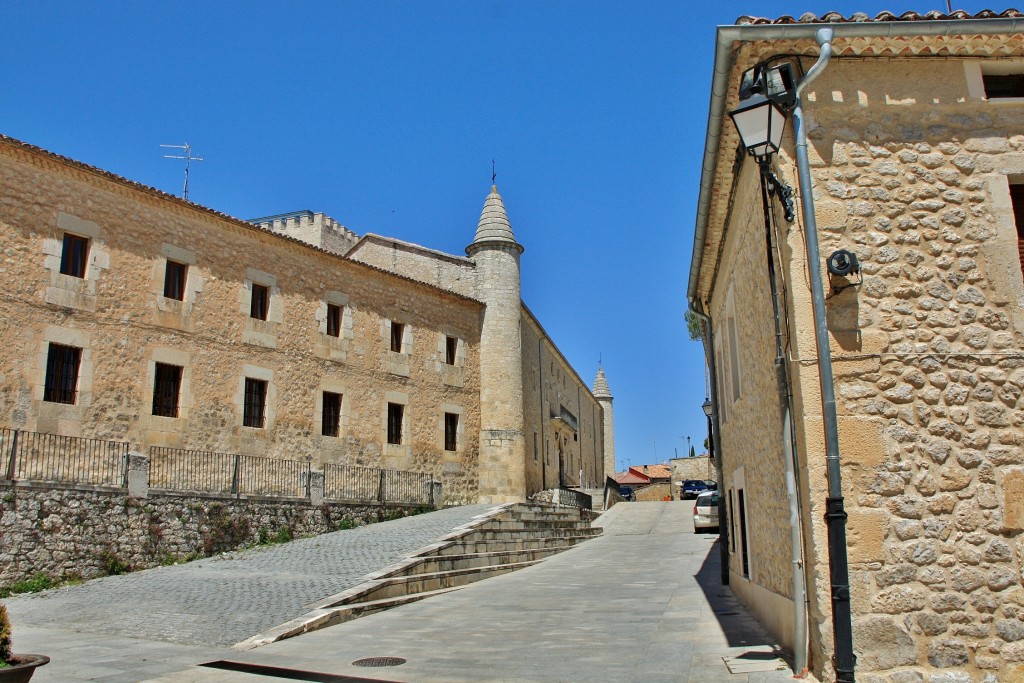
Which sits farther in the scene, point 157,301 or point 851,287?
point 157,301

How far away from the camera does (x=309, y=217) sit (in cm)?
3438

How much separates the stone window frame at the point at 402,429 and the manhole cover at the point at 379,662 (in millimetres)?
15788

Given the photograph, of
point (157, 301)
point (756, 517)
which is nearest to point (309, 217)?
point (157, 301)

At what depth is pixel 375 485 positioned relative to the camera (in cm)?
2277

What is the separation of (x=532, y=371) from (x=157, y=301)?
16741 millimetres

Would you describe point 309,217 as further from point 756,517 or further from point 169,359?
point 756,517

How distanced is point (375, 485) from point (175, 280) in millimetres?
7717

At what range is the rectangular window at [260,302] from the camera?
21.2 meters

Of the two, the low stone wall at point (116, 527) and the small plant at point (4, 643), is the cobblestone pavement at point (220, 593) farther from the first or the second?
the small plant at point (4, 643)

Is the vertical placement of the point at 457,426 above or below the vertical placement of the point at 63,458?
above

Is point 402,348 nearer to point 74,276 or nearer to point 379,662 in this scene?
point 74,276

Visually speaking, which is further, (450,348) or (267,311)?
(450,348)

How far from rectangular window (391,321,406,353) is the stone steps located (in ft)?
20.8

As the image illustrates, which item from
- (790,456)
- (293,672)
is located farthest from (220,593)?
(790,456)
